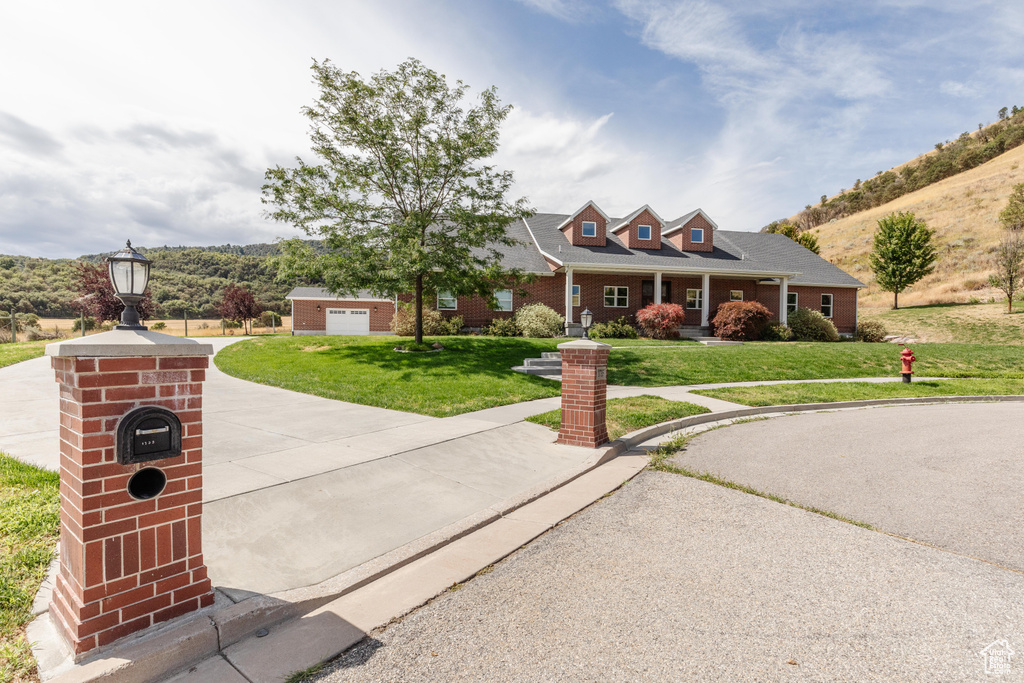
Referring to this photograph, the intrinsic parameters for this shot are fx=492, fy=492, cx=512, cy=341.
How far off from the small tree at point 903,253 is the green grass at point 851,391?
27374 millimetres

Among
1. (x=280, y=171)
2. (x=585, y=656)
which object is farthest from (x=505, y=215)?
(x=585, y=656)

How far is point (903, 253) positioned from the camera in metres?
37.3

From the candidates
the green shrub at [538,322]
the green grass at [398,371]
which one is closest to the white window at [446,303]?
the green shrub at [538,322]

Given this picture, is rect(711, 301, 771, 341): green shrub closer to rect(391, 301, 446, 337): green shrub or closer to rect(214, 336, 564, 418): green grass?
rect(214, 336, 564, 418): green grass

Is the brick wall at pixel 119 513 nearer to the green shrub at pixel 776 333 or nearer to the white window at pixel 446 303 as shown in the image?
the white window at pixel 446 303

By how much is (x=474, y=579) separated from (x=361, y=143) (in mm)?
15991

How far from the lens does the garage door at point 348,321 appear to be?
33156 millimetres

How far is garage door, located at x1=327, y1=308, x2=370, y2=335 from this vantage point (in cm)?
3316

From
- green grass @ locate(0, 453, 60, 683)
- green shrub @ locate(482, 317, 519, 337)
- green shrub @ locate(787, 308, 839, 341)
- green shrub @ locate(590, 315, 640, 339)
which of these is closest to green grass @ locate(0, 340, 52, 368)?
green grass @ locate(0, 453, 60, 683)

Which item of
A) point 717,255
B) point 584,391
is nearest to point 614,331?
point 717,255

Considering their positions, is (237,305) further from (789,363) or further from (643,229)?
(789,363)

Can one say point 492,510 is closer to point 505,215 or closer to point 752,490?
point 752,490

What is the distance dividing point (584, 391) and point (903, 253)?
4225cm

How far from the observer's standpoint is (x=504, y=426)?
324 inches
